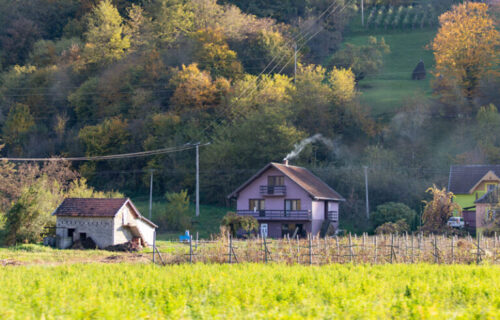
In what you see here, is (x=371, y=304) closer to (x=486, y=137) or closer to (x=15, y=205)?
(x=15, y=205)

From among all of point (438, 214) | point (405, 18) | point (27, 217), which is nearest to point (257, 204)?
point (438, 214)

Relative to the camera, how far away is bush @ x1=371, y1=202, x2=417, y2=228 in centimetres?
4959

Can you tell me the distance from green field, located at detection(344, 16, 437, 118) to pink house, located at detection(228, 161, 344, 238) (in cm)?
1972

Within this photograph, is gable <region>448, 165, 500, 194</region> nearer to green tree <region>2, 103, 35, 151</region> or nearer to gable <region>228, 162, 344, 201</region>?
gable <region>228, 162, 344, 201</region>

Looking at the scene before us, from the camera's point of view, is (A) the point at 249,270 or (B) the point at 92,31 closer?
(A) the point at 249,270

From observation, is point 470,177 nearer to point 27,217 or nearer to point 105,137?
point 27,217

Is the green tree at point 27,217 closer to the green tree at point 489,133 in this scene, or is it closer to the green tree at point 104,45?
the green tree at point 104,45

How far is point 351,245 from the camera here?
1113 inches

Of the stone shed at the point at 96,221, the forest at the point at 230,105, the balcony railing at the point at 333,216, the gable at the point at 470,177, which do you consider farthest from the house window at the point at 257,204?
the gable at the point at 470,177

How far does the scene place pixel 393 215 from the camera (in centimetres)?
4988

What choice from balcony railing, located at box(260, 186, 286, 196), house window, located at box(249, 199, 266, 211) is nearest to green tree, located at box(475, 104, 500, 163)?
balcony railing, located at box(260, 186, 286, 196)

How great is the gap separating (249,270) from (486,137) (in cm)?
4349

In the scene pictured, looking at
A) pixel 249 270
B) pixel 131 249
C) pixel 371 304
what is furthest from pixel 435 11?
pixel 371 304

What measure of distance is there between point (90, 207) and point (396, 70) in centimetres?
5553
